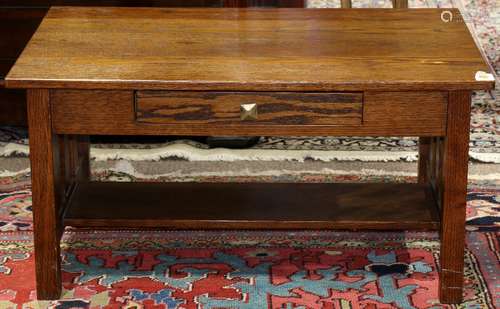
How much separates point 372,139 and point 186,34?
1.42 meters

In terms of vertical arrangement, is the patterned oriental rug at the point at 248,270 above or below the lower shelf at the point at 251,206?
below

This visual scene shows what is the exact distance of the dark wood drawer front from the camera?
279cm

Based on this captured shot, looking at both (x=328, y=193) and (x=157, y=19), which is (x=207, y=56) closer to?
(x=157, y=19)

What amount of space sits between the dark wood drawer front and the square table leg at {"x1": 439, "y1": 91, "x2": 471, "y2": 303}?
257mm

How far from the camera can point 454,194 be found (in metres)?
2.89

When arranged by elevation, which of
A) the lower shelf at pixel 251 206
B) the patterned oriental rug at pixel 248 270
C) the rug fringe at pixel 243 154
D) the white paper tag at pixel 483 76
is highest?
the white paper tag at pixel 483 76

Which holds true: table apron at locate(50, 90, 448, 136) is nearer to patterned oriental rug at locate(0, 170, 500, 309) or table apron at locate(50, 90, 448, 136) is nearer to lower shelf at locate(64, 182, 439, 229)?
lower shelf at locate(64, 182, 439, 229)

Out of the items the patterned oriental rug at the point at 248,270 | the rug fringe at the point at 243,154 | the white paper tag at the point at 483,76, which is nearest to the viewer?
the white paper tag at the point at 483,76

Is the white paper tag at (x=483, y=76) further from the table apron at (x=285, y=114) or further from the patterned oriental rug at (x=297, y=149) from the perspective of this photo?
the patterned oriental rug at (x=297, y=149)

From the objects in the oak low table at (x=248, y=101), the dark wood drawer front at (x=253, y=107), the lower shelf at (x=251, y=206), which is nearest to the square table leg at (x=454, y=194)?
the oak low table at (x=248, y=101)

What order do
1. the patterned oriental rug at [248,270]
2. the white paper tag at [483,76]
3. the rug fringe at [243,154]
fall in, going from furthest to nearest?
the rug fringe at [243,154] → the patterned oriental rug at [248,270] → the white paper tag at [483,76]

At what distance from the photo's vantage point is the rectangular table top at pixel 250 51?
2.77 m

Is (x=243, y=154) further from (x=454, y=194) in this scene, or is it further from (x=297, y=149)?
(x=454, y=194)

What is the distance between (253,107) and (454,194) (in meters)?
0.62
